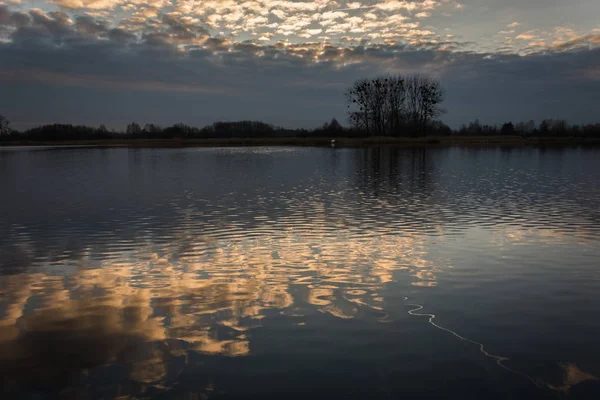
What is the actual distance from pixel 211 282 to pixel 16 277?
4.23 meters

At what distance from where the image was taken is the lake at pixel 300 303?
565 centimetres

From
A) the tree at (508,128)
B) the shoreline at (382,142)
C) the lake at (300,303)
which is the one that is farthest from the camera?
the tree at (508,128)

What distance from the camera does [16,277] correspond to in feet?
32.2

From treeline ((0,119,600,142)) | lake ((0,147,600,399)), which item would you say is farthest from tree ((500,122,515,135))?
lake ((0,147,600,399))

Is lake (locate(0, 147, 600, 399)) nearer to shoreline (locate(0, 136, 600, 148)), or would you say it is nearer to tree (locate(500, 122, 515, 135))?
shoreline (locate(0, 136, 600, 148))

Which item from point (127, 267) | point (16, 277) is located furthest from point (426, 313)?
point (16, 277)

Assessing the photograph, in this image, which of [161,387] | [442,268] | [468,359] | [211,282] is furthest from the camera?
[442,268]

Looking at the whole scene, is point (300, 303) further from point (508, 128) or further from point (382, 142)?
point (508, 128)

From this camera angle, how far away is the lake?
5.65 m

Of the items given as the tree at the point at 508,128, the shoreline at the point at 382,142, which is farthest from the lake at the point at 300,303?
the tree at the point at 508,128

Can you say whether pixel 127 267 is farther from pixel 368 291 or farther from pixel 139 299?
pixel 368 291

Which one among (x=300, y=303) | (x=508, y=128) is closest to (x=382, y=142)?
(x=508, y=128)

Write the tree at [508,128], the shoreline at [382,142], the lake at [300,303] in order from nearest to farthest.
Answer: the lake at [300,303], the shoreline at [382,142], the tree at [508,128]

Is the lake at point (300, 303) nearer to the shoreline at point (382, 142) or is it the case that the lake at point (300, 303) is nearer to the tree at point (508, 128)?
the shoreline at point (382, 142)
